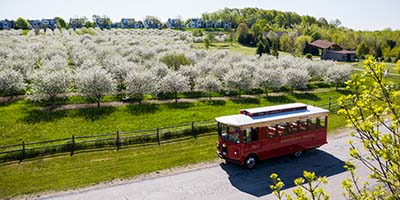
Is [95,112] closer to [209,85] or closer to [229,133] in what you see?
[209,85]

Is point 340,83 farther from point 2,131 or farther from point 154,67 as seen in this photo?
point 2,131

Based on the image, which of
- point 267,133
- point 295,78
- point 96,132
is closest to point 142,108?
point 96,132

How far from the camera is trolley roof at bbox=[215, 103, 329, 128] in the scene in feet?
64.2

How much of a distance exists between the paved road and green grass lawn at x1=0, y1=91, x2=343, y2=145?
954cm

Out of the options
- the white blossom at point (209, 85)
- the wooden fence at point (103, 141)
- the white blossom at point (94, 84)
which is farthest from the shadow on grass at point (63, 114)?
the white blossom at point (209, 85)

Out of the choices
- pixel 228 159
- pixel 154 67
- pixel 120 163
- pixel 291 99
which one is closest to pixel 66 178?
pixel 120 163

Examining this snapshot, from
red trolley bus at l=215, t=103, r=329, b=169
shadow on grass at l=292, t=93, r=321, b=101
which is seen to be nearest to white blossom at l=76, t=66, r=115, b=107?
red trolley bus at l=215, t=103, r=329, b=169

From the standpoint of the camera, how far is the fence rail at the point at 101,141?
21416mm

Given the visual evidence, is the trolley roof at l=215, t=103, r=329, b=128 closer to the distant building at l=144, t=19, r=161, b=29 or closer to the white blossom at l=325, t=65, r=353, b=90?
the white blossom at l=325, t=65, r=353, b=90

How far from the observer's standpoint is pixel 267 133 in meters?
20.1

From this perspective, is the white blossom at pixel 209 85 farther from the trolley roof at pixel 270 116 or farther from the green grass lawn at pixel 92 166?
the trolley roof at pixel 270 116

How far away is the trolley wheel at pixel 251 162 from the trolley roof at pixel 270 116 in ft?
7.05

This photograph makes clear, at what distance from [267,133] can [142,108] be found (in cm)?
1726

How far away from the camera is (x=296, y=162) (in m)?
21.4
